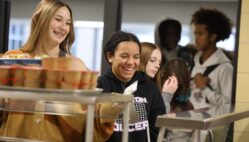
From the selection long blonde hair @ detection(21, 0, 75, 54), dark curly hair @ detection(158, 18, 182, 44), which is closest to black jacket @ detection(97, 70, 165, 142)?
long blonde hair @ detection(21, 0, 75, 54)

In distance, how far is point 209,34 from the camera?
3199 mm

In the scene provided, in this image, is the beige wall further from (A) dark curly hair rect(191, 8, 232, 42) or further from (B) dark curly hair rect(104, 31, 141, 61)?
(B) dark curly hair rect(104, 31, 141, 61)

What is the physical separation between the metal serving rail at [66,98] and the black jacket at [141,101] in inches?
16.9

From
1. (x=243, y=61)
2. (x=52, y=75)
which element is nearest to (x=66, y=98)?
(x=52, y=75)

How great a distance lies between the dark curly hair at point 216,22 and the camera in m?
3.15

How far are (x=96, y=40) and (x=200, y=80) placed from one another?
2.25 meters

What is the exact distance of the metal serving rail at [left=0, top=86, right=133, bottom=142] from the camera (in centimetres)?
111

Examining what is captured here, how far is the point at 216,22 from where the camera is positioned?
3223mm

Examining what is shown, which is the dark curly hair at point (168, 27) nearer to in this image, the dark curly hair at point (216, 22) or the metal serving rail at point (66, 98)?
the dark curly hair at point (216, 22)

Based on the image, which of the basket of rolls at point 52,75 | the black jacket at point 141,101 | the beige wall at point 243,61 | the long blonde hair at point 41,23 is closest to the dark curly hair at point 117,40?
the black jacket at point 141,101

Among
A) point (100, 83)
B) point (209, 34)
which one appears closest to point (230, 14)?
point (209, 34)

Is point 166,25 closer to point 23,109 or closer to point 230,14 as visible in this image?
point 230,14

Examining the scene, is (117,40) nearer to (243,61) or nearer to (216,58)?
(243,61)

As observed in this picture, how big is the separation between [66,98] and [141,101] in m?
0.77
